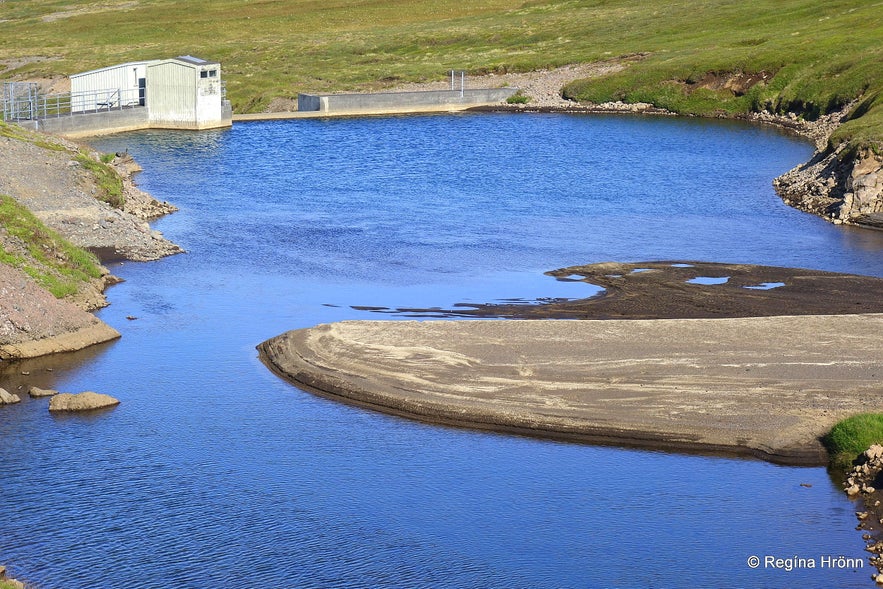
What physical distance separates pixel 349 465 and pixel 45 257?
19.0 metres

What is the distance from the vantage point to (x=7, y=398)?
31719mm

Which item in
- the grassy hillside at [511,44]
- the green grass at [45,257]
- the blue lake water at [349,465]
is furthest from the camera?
the grassy hillside at [511,44]

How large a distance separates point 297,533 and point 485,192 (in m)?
44.2

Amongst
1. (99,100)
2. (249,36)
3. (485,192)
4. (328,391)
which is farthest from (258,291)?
(249,36)

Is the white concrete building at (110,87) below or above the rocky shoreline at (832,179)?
above

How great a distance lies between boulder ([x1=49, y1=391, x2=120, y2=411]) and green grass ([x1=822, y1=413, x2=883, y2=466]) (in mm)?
18112

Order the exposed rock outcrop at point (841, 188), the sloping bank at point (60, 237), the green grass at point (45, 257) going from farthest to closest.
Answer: the exposed rock outcrop at point (841, 188), the green grass at point (45, 257), the sloping bank at point (60, 237)

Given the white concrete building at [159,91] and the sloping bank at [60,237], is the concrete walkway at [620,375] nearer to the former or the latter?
the sloping bank at [60,237]

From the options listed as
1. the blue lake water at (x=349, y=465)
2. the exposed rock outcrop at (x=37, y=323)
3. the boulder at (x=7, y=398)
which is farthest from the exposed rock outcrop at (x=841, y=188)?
the boulder at (x=7, y=398)

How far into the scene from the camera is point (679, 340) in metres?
34.8

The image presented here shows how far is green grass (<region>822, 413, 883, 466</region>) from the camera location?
27828mm

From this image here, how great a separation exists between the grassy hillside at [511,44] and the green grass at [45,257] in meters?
40.8

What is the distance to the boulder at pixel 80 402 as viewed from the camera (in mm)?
31109

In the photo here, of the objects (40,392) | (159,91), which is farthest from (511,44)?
(40,392)
